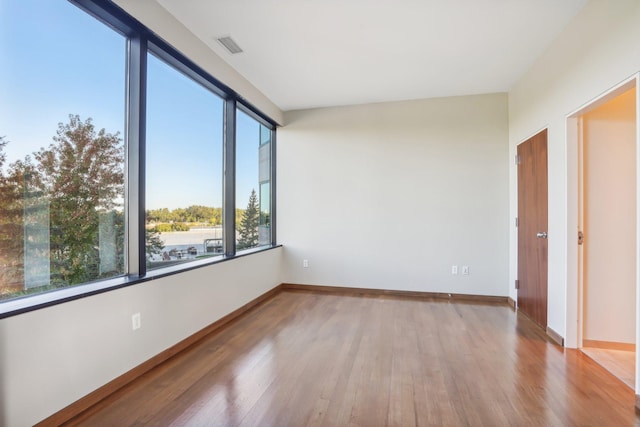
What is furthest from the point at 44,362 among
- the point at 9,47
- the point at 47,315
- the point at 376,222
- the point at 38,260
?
the point at 376,222

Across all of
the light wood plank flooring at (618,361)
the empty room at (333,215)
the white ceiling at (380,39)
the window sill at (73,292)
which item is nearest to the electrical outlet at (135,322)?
the empty room at (333,215)

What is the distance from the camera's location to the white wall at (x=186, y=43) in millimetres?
2181

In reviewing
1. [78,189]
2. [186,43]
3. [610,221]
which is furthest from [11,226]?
[610,221]

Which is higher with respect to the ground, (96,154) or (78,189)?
(96,154)

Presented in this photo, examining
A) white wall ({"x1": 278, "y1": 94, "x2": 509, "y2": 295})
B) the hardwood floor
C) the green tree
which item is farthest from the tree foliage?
white wall ({"x1": 278, "y1": 94, "x2": 509, "y2": 295})

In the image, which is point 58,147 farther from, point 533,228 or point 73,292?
point 533,228

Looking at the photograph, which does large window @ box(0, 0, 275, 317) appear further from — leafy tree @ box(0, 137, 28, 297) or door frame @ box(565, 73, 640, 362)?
door frame @ box(565, 73, 640, 362)

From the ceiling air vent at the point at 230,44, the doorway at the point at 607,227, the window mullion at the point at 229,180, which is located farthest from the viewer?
the window mullion at the point at 229,180

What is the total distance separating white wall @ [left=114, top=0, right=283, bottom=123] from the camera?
2181mm

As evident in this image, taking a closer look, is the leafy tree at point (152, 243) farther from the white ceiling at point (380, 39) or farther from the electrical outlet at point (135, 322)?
the white ceiling at point (380, 39)

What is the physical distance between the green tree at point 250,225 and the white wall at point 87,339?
3.35ft

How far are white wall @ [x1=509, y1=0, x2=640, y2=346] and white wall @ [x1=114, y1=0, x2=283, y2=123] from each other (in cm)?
327

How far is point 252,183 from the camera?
4172 millimetres

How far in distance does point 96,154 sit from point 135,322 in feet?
4.00
